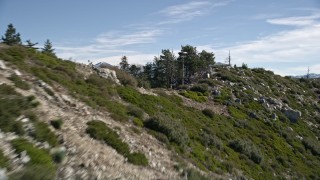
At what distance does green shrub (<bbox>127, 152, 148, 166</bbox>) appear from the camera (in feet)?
44.0

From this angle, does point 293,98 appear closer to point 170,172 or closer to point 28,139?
point 170,172

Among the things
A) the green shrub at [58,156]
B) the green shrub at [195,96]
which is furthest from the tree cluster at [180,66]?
the green shrub at [58,156]

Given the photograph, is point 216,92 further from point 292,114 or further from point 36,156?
point 36,156

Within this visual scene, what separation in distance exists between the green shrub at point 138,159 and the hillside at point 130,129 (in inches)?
2.8

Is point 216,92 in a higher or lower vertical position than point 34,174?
lower

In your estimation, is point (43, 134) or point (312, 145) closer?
point (43, 134)

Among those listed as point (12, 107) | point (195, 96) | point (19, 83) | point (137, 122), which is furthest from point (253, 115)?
point (12, 107)

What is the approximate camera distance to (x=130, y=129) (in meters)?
17.6

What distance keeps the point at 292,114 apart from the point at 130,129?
27628mm

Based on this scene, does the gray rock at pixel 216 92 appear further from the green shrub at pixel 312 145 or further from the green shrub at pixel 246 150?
the green shrub at pixel 246 150

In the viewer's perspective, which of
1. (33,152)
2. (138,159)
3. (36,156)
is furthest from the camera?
(138,159)

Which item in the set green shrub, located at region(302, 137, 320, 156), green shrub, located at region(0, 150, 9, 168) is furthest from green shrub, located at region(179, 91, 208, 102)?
green shrub, located at region(0, 150, 9, 168)

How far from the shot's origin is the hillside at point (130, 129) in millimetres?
10391

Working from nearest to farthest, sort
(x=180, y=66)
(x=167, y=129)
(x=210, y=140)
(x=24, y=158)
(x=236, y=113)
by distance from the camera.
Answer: (x=24, y=158)
(x=167, y=129)
(x=210, y=140)
(x=236, y=113)
(x=180, y=66)
